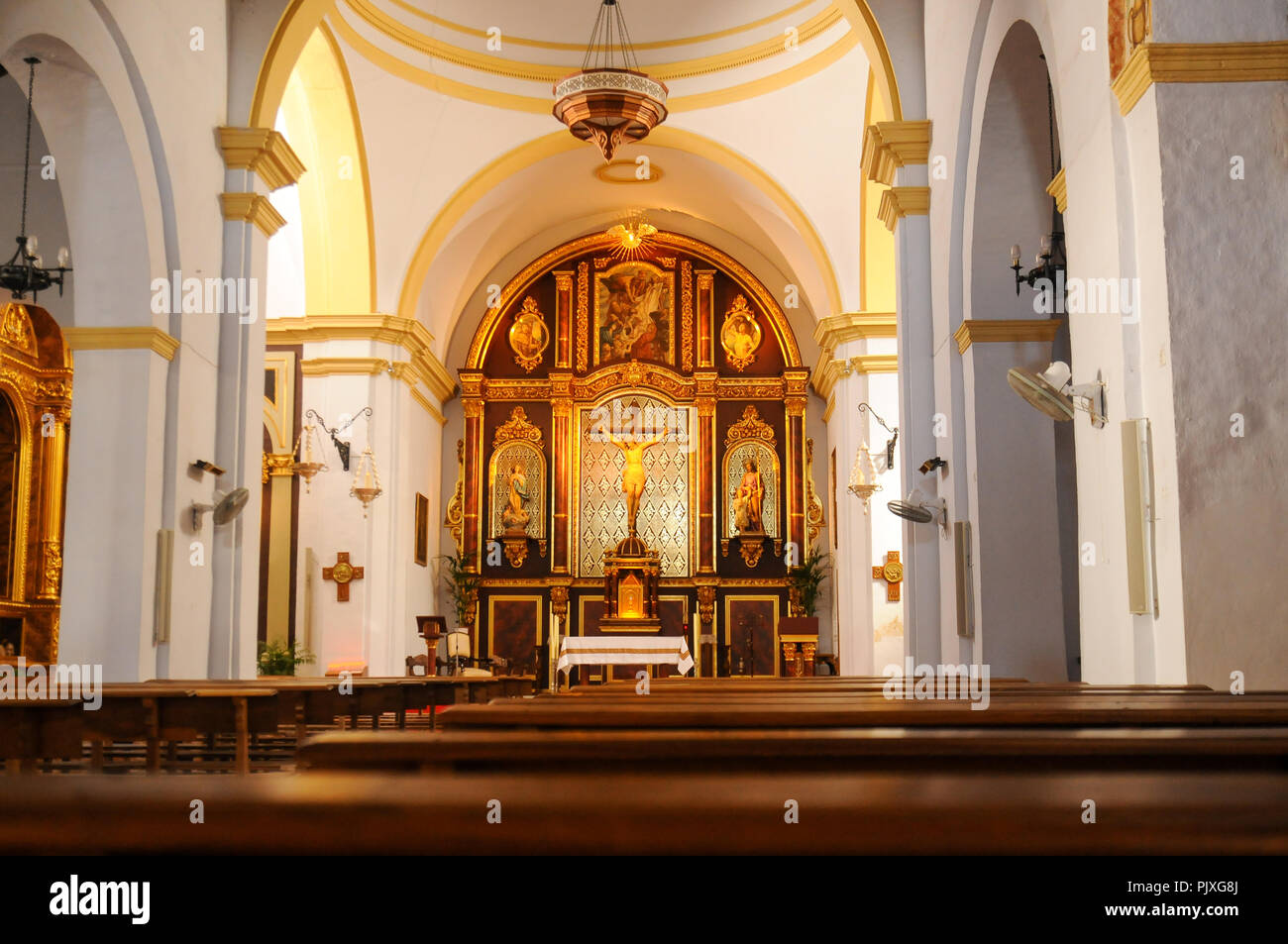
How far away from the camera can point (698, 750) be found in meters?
1.70

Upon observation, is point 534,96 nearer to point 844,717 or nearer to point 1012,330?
point 1012,330

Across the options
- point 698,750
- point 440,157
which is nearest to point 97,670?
point 698,750

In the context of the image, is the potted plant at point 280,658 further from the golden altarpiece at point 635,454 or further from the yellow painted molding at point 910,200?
the yellow painted molding at point 910,200

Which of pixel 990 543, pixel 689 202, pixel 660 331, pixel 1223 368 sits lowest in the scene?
pixel 990 543

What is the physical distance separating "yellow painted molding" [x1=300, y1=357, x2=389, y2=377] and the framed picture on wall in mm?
2889

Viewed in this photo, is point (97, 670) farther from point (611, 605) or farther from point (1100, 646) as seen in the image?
point (611, 605)

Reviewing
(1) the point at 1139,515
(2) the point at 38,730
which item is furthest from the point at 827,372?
(2) the point at 38,730

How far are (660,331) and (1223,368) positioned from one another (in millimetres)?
16547

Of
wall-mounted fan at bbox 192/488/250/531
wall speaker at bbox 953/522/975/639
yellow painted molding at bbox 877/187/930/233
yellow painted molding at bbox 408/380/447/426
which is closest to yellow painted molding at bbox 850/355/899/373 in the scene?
yellow painted molding at bbox 877/187/930/233

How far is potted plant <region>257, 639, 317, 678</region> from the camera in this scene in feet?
49.0

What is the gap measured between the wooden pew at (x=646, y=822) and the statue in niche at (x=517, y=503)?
64.4 feet

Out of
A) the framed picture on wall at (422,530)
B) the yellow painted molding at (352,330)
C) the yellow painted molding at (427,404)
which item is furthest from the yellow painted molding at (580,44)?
the framed picture on wall at (422,530)

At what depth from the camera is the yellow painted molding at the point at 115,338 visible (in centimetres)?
863

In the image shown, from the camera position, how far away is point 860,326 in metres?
16.0
